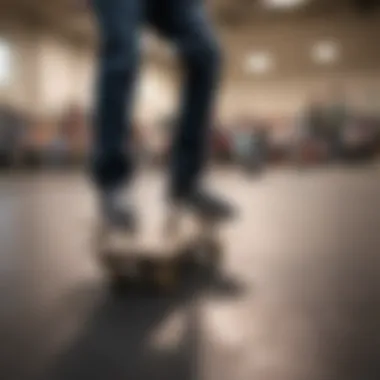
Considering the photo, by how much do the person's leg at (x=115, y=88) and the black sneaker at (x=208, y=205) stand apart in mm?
75

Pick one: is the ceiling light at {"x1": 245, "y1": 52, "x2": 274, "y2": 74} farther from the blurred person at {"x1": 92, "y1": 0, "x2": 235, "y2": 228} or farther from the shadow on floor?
the shadow on floor

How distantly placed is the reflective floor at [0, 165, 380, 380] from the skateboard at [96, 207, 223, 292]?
2 cm

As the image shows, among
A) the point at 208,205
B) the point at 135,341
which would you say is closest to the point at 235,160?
the point at 208,205

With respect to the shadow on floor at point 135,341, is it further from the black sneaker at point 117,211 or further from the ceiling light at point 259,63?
the ceiling light at point 259,63

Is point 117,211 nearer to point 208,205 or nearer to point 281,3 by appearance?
point 208,205

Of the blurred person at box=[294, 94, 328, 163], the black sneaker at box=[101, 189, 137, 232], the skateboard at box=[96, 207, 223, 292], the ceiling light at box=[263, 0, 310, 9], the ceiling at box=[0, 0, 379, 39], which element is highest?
the ceiling light at box=[263, 0, 310, 9]

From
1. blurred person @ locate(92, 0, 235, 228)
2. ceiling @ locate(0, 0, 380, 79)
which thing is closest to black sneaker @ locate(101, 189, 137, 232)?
blurred person @ locate(92, 0, 235, 228)

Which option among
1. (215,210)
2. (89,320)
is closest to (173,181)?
(215,210)

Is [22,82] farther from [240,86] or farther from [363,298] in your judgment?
[363,298]

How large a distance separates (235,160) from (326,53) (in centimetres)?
13

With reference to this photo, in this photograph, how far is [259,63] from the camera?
0.50 meters

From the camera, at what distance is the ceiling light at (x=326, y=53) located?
1.64 feet

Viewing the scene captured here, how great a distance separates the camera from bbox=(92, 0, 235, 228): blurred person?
512mm

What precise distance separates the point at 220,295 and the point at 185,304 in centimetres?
4
